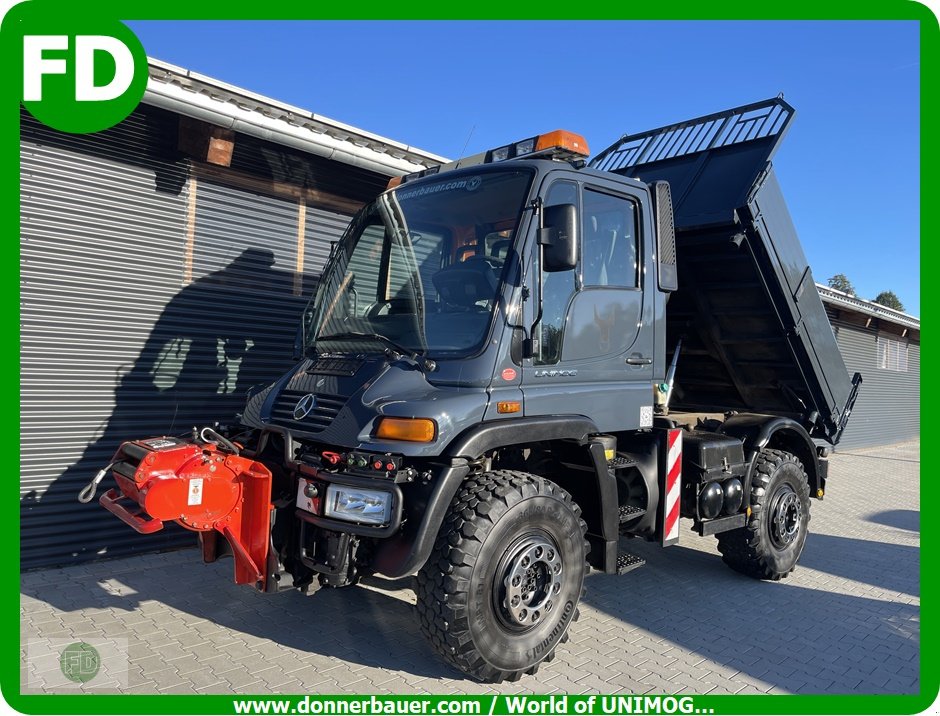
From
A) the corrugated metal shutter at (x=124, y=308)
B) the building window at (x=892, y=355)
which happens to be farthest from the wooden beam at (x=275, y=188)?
the building window at (x=892, y=355)

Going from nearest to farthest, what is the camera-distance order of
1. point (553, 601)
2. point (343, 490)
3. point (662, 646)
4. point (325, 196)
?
point (343, 490)
point (553, 601)
point (662, 646)
point (325, 196)

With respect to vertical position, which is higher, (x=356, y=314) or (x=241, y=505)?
(x=356, y=314)

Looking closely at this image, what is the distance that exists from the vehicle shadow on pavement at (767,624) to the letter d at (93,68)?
5273mm

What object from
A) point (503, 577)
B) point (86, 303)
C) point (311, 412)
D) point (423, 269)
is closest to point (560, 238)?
point (423, 269)

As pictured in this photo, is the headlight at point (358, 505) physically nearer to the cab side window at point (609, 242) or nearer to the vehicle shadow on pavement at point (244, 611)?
the vehicle shadow on pavement at point (244, 611)

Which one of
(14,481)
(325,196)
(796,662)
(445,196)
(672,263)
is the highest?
(325,196)

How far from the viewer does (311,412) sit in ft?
13.3

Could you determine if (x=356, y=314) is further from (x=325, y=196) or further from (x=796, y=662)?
(x=796, y=662)

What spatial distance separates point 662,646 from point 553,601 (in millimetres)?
964

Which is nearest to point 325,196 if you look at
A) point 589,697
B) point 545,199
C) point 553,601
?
point 545,199

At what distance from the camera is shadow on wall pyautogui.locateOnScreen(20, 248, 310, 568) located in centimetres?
566

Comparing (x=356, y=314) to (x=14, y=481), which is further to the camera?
(x=14, y=481)

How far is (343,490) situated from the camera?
3.68m

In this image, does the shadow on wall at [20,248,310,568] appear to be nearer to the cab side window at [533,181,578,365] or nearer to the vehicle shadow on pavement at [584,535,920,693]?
the cab side window at [533,181,578,365]
